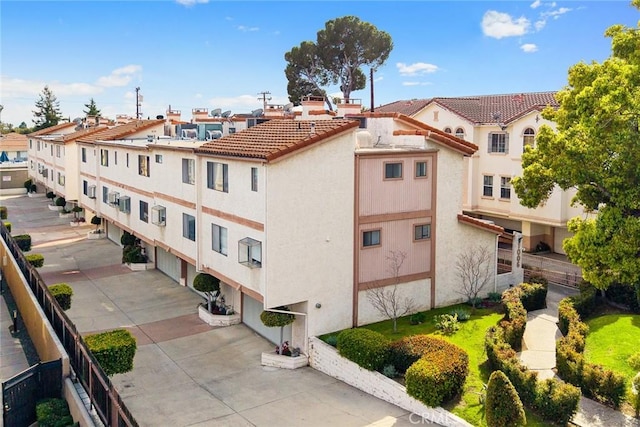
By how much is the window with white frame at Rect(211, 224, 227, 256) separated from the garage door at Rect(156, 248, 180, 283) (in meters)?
8.66

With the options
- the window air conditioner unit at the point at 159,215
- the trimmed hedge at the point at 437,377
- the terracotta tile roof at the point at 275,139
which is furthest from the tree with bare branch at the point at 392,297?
the window air conditioner unit at the point at 159,215

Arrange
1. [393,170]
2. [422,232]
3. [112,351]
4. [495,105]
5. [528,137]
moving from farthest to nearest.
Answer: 1. [495,105]
2. [528,137]
3. [422,232]
4. [393,170]
5. [112,351]

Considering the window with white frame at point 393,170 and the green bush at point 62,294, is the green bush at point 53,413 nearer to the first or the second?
the green bush at point 62,294

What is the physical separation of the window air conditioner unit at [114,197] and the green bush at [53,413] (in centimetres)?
2388

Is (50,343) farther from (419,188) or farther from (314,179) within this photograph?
(419,188)

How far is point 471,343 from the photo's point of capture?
23.2 m

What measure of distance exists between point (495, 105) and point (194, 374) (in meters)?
29.7

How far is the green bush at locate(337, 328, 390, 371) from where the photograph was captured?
2088cm

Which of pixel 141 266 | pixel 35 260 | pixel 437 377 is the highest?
pixel 35 260

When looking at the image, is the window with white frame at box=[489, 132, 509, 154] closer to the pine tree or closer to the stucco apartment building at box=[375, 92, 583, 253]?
the stucco apartment building at box=[375, 92, 583, 253]

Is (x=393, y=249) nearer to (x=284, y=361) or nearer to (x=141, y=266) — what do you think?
(x=284, y=361)

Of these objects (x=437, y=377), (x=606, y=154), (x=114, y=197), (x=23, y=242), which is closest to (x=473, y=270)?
(x=606, y=154)

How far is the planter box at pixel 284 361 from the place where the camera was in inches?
917

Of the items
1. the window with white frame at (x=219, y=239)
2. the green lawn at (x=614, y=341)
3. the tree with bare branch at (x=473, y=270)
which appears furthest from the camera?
the tree with bare branch at (x=473, y=270)
